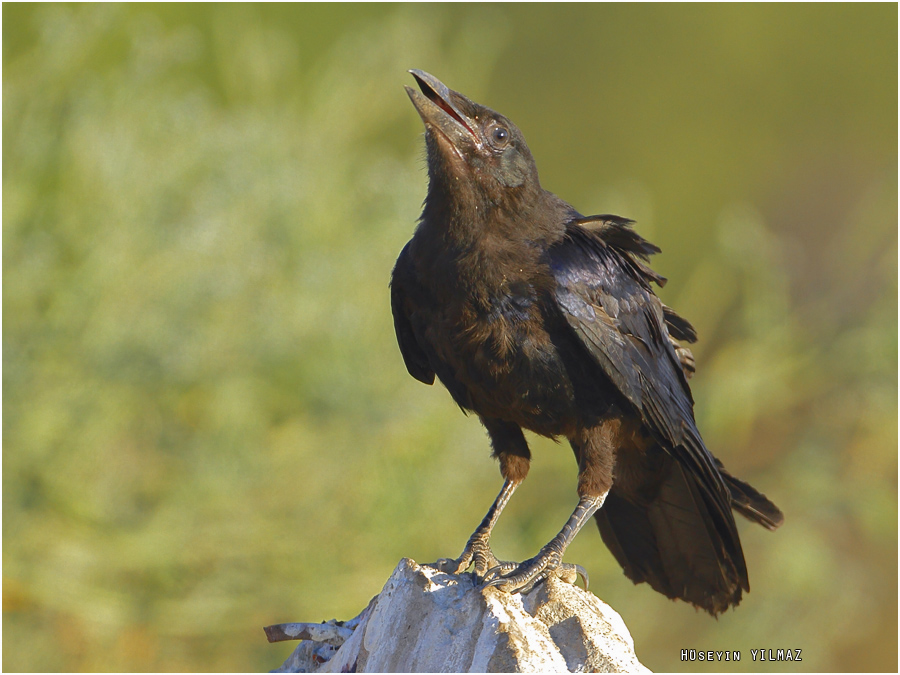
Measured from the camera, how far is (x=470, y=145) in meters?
→ 3.44

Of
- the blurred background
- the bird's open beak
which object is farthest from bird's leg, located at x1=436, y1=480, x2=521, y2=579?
the blurred background

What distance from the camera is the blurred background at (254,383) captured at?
6.05m

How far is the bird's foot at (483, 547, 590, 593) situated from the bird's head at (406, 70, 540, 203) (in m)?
1.27

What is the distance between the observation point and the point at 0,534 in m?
6.01

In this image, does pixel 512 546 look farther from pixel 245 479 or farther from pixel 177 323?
pixel 177 323

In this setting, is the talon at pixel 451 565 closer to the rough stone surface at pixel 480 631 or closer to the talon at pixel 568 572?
the rough stone surface at pixel 480 631

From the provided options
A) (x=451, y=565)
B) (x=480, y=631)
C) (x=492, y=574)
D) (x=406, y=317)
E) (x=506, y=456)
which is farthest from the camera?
(x=506, y=456)

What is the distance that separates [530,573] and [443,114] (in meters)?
1.63

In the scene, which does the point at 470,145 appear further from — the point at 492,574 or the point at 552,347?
the point at 492,574

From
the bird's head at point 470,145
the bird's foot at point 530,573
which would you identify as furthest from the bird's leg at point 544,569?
the bird's head at point 470,145

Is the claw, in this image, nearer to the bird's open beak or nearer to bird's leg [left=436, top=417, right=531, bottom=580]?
bird's leg [left=436, top=417, right=531, bottom=580]

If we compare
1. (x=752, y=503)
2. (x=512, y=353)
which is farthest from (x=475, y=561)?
(x=752, y=503)

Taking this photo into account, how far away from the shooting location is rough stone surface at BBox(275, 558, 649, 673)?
9.14 ft

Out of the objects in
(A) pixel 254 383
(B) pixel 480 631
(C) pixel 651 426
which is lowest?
(B) pixel 480 631
